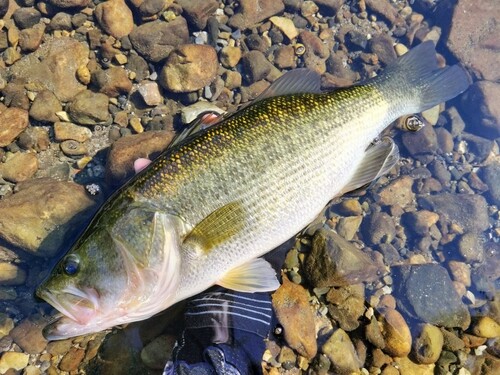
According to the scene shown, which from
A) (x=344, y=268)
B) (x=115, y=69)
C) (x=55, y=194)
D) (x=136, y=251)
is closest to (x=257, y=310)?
(x=344, y=268)

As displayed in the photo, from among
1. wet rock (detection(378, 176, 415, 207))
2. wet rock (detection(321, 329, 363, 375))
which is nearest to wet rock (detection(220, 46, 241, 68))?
wet rock (detection(378, 176, 415, 207))

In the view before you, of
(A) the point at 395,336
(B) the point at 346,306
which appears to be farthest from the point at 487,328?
(B) the point at 346,306

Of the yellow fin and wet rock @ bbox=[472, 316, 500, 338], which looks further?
wet rock @ bbox=[472, 316, 500, 338]

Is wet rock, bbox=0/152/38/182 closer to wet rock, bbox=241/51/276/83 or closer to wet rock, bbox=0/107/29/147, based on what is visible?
wet rock, bbox=0/107/29/147

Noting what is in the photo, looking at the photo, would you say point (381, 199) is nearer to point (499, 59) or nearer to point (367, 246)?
point (367, 246)

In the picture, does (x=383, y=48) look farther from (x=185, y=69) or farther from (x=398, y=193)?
(x=185, y=69)
